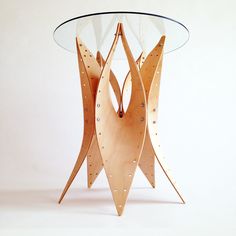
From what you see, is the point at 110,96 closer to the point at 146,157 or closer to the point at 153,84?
the point at 153,84

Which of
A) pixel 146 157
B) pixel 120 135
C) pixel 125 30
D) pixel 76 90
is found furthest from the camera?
pixel 76 90

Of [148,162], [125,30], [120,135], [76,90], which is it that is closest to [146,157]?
[148,162]

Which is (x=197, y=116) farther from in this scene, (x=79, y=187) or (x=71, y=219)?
(x=71, y=219)

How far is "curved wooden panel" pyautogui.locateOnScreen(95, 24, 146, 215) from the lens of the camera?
170cm

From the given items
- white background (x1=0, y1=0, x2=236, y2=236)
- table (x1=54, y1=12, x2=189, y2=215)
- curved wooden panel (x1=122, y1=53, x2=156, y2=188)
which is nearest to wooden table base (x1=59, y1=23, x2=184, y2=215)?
table (x1=54, y1=12, x2=189, y2=215)

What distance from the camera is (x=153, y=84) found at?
184 centimetres

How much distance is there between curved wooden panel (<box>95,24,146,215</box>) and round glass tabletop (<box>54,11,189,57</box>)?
9cm

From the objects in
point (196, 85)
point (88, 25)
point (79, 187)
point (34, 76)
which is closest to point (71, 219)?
point (79, 187)

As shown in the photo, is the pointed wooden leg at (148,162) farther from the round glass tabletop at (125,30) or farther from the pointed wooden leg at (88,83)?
the round glass tabletop at (125,30)

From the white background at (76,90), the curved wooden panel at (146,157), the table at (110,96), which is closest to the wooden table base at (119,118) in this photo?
the table at (110,96)

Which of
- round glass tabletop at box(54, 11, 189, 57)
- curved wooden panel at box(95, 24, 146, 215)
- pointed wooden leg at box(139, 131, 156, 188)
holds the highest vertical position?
round glass tabletop at box(54, 11, 189, 57)

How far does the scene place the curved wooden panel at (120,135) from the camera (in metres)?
1.70

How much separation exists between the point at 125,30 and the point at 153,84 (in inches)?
12.5

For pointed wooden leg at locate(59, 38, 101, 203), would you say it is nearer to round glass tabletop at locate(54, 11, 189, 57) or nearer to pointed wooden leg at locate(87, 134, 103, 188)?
round glass tabletop at locate(54, 11, 189, 57)
